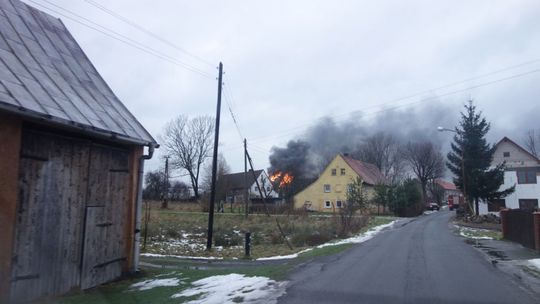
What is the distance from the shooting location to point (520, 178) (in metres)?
52.5

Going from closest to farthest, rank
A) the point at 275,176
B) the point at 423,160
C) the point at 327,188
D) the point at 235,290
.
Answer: the point at 235,290
the point at 327,188
the point at 275,176
the point at 423,160

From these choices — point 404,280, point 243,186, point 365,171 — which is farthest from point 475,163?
point 243,186

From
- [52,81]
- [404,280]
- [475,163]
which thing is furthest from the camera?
[475,163]

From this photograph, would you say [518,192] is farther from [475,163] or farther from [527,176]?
[475,163]

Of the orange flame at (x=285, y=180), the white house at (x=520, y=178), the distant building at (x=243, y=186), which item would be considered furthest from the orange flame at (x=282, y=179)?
the white house at (x=520, y=178)

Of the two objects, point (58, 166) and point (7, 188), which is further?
point (58, 166)

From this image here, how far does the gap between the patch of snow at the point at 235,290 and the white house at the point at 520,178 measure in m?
44.9

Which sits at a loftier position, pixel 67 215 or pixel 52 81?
pixel 52 81

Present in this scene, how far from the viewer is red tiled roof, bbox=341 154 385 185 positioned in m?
64.4

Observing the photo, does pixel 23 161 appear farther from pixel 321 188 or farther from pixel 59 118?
pixel 321 188

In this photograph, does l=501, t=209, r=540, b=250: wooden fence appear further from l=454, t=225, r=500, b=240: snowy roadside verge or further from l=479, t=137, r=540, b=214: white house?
l=479, t=137, r=540, b=214: white house

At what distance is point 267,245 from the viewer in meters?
23.3

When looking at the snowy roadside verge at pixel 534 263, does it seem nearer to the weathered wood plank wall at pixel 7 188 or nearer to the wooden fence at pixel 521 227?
the wooden fence at pixel 521 227

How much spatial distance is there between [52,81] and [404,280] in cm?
922
